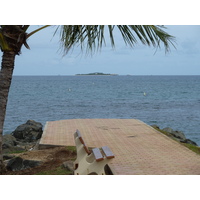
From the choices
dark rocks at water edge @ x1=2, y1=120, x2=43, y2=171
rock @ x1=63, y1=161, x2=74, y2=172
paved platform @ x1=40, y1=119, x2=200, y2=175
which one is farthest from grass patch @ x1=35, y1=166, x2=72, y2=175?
dark rocks at water edge @ x1=2, y1=120, x2=43, y2=171

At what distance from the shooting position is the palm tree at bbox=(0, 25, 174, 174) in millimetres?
8008

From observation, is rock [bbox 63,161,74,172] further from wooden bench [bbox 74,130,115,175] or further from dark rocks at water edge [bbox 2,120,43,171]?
dark rocks at water edge [bbox 2,120,43,171]

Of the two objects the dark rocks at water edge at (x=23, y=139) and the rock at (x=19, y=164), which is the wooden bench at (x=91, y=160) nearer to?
the rock at (x=19, y=164)

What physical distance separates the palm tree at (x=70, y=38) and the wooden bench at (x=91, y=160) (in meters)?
1.63

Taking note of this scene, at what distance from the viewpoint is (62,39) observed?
27.5ft

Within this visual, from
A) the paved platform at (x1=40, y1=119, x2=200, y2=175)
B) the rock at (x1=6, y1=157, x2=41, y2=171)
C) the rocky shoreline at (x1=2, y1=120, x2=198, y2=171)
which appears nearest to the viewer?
the paved platform at (x1=40, y1=119, x2=200, y2=175)

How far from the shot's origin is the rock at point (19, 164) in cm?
915

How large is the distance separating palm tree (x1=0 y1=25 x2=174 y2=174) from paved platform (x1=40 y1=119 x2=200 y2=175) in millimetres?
2448

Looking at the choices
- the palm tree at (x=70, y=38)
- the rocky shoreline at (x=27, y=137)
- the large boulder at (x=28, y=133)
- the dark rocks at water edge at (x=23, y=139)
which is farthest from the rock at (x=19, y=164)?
the large boulder at (x=28, y=133)

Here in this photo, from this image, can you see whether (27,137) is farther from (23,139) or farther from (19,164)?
(19,164)
